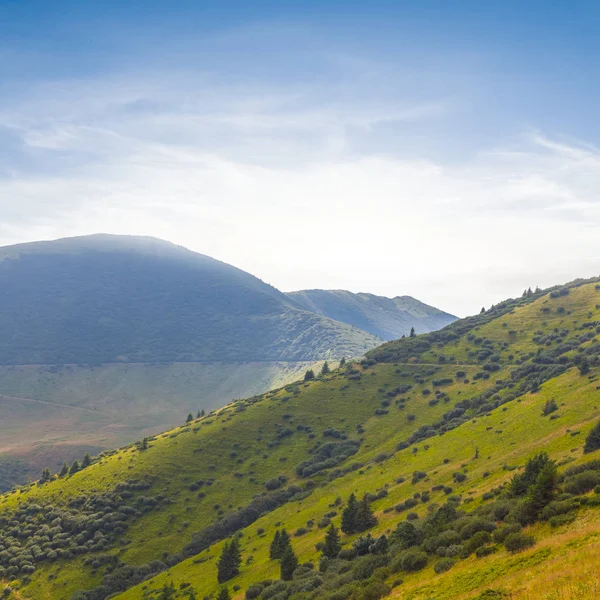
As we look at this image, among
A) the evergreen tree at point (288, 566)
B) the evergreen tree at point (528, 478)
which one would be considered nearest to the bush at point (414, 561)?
the evergreen tree at point (528, 478)

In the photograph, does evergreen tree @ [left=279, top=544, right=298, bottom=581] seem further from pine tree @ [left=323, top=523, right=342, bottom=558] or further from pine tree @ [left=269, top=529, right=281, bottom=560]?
pine tree @ [left=269, top=529, right=281, bottom=560]

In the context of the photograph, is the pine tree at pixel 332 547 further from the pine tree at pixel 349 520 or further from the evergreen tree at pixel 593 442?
the evergreen tree at pixel 593 442

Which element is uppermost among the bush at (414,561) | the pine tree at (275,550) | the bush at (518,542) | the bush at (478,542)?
the bush at (518,542)

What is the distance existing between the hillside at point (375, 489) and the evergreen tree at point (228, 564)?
2.78ft

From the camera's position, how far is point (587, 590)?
64.7 feet

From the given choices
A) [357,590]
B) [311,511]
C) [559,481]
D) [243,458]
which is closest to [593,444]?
[559,481]

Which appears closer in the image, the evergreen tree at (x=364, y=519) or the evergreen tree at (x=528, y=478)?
the evergreen tree at (x=528, y=478)

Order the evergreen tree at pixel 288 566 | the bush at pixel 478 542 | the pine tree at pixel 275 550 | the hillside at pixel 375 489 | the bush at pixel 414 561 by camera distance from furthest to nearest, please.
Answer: the pine tree at pixel 275 550, the evergreen tree at pixel 288 566, the bush at pixel 414 561, the bush at pixel 478 542, the hillside at pixel 375 489

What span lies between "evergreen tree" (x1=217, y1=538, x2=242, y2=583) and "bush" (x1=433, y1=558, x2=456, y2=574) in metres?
45.4

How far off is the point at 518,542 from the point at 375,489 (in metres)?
56.4

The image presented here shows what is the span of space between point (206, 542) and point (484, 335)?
390ft

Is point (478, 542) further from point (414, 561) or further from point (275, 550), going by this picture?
point (275, 550)

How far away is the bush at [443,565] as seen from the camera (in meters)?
31.5

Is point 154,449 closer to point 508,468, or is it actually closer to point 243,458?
point 243,458
